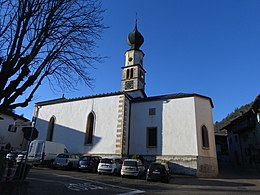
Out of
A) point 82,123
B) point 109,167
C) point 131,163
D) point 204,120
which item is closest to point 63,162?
point 109,167

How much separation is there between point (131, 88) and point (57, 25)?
22272 mm

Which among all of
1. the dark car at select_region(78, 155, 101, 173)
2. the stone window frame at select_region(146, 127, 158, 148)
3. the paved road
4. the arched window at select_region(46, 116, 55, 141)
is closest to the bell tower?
the stone window frame at select_region(146, 127, 158, 148)

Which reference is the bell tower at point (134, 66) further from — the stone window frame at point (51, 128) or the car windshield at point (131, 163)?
the car windshield at point (131, 163)

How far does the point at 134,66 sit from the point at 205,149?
15.8 metres

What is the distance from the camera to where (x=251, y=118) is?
2998cm

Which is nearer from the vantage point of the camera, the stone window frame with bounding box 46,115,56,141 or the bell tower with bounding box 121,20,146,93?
the stone window frame with bounding box 46,115,56,141

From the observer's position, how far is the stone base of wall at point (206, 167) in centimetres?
1898

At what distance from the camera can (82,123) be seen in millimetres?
24250

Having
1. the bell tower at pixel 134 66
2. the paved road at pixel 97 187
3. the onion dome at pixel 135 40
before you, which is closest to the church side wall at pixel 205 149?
the paved road at pixel 97 187

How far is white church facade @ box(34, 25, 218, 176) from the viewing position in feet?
65.1

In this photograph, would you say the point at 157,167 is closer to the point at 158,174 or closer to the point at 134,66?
the point at 158,174

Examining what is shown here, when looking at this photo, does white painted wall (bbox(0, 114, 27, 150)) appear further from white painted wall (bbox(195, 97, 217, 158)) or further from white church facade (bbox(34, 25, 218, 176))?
white painted wall (bbox(195, 97, 217, 158))

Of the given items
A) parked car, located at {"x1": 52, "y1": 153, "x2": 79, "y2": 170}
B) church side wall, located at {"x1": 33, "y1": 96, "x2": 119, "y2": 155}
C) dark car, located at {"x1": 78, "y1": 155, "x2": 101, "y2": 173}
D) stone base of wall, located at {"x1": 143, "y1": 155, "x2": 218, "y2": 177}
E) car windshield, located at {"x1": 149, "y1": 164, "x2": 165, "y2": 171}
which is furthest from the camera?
church side wall, located at {"x1": 33, "y1": 96, "x2": 119, "y2": 155}

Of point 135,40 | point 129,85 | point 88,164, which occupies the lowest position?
point 88,164
